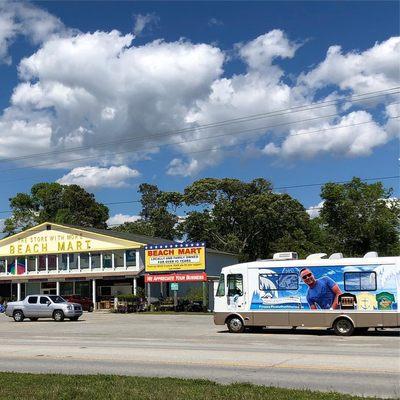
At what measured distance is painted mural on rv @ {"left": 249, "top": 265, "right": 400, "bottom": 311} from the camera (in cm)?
2083

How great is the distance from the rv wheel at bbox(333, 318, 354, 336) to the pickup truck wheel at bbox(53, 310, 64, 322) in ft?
62.0

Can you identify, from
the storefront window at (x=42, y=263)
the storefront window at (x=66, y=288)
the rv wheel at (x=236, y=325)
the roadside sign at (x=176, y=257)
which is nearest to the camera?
the rv wheel at (x=236, y=325)

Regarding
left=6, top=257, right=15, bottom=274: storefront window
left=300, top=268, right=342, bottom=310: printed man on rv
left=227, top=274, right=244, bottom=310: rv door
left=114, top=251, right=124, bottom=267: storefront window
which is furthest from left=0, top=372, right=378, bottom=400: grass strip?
left=6, top=257, right=15, bottom=274: storefront window

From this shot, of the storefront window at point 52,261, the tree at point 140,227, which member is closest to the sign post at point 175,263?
the storefront window at point 52,261

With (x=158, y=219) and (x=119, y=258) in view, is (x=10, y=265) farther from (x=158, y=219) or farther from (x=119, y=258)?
(x=158, y=219)

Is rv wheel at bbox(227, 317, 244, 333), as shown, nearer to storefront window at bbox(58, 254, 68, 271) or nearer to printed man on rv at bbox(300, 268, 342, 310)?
printed man on rv at bbox(300, 268, 342, 310)

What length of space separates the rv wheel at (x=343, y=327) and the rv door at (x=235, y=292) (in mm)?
3822

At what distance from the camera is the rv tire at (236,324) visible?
2323 centimetres

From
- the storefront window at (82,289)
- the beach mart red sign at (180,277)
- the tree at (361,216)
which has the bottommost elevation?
the storefront window at (82,289)

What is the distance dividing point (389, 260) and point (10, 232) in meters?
72.8

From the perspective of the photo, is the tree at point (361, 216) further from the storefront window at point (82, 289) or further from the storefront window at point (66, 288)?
the storefront window at point (66, 288)

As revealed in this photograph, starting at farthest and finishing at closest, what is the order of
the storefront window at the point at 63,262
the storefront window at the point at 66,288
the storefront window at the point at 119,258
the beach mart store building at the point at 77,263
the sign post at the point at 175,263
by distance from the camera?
1. the storefront window at the point at 66,288
2. the storefront window at the point at 63,262
3. the storefront window at the point at 119,258
4. the beach mart store building at the point at 77,263
5. the sign post at the point at 175,263

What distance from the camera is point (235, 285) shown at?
23.5 metres

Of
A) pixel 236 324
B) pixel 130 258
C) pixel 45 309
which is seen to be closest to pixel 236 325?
pixel 236 324
